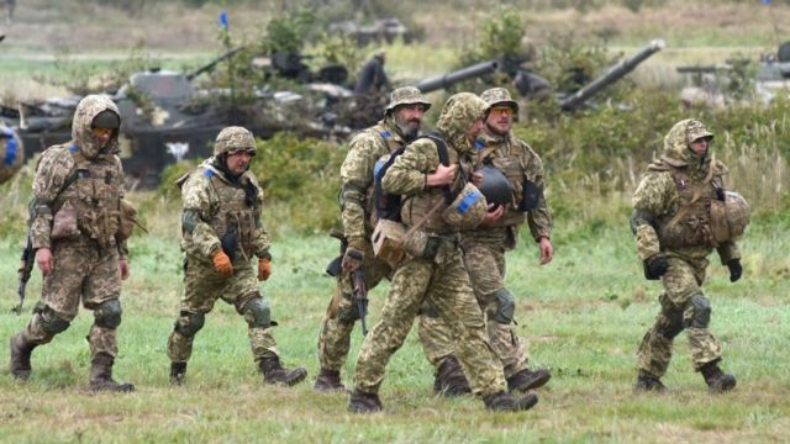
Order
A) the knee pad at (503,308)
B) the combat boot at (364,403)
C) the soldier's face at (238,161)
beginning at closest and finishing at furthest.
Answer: the combat boot at (364,403) → the knee pad at (503,308) → the soldier's face at (238,161)

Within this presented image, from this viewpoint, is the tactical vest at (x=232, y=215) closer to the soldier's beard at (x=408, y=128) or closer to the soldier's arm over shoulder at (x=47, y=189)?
the soldier's arm over shoulder at (x=47, y=189)

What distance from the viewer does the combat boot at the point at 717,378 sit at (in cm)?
1184

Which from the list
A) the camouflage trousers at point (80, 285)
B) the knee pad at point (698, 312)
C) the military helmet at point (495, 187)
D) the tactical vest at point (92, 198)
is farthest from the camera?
the camouflage trousers at point (80, 285)

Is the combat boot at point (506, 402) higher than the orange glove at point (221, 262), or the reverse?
the orange glove at point (221, 262)

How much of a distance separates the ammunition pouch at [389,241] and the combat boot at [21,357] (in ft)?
9.91

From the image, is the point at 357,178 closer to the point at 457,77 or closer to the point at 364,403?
A: the point at 364,403

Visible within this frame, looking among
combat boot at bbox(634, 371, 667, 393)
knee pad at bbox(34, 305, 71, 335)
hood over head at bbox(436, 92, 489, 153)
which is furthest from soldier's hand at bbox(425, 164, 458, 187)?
knee pad at bbox(34, 305, 71, 335)

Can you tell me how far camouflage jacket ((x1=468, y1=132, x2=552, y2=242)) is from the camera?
1234 centimetres

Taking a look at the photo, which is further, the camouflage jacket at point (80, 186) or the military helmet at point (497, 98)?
the military helmet at point (497, 98)

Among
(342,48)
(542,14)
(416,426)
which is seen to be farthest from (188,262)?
(542,14)

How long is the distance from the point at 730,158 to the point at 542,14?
127 feet

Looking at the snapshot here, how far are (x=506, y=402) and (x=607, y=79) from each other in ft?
71.2

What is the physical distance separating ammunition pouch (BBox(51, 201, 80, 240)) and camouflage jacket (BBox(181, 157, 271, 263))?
707mm

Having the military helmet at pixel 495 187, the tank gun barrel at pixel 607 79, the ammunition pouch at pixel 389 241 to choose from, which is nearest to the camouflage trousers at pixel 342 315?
the military helmet at pixel 495 187
